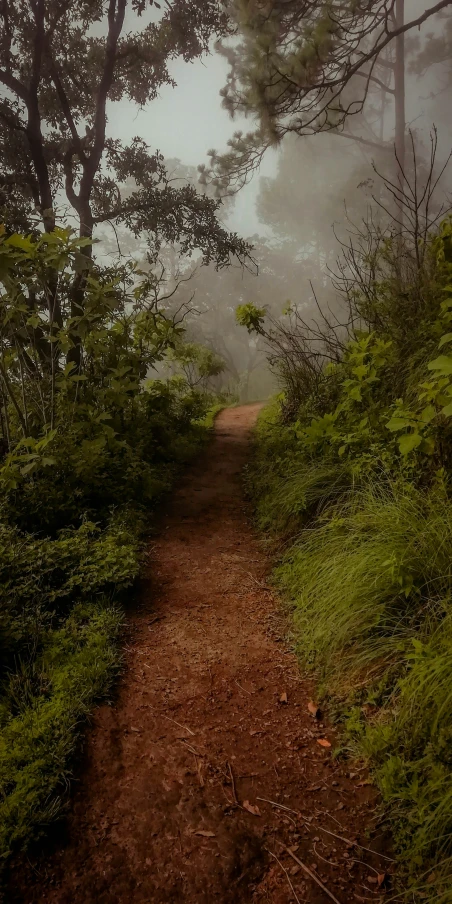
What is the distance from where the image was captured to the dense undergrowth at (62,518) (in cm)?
196

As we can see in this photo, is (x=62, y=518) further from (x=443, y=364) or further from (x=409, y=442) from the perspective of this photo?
(x=443, y=364)

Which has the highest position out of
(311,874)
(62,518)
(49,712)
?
(62,518)

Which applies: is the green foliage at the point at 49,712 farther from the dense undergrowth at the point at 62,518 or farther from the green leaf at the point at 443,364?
the green leaf at the point at 443,364

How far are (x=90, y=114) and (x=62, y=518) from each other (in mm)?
8697

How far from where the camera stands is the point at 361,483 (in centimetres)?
340

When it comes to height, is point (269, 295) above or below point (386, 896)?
above

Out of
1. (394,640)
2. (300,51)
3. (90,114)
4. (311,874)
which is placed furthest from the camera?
(90,114)

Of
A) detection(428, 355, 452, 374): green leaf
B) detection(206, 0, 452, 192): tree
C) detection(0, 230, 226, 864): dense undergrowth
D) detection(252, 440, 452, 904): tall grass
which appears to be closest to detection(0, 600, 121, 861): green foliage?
detection(0, 230, 226, 864): dense undergrowth

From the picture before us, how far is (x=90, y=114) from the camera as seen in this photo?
8578 mm

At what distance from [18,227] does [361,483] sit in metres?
6.27

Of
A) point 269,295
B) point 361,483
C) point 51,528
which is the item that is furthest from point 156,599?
point 269,295

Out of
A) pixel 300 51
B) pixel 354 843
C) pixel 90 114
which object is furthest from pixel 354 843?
pixel 90 114

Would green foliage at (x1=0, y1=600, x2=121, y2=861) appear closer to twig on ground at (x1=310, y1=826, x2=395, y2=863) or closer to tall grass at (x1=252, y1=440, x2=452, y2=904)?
twig on ground at (x1=310, y1=826, x2=395, y2=863)

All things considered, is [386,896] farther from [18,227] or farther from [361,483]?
[18,227]
